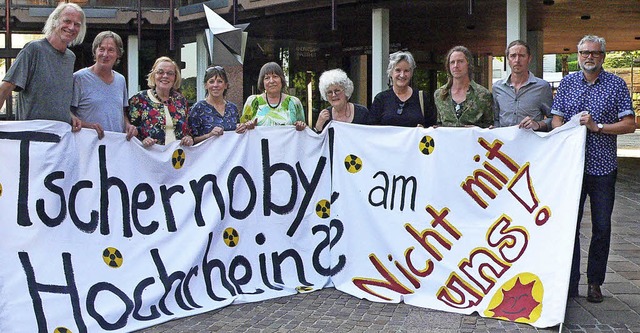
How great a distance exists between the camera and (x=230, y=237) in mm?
6508

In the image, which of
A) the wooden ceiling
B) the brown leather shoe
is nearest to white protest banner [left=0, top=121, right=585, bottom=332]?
the brown leather shoe

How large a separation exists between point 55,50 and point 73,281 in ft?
5.09

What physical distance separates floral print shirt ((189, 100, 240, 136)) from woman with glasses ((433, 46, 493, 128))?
1777 mm

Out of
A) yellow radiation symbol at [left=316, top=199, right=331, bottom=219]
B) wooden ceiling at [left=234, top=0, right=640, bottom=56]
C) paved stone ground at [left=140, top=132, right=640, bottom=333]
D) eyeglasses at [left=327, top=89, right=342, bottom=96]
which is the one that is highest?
wooden ceiling at [left=234, top=0, right=640, bottom=56]

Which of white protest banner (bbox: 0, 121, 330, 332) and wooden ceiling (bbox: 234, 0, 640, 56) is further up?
wooden ceiling (bbox: 234, 0, 640, 56)

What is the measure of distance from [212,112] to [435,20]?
16.7m

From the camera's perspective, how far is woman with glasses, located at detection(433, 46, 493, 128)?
6.27 metres

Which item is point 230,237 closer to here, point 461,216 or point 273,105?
point 273,105

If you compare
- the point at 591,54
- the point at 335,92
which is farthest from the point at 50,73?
the point at 591,54

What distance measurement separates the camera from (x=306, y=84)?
84.5 ft

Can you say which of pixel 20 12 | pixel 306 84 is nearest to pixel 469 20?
pixel 306 84

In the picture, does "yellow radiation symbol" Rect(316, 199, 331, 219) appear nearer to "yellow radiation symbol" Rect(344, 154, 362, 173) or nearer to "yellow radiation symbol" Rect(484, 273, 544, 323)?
"yellow radiation symbol" Rect(344, 154, 362, 173)

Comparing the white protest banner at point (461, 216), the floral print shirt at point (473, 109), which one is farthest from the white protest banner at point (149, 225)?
the floral print shirt at point (473, 109)

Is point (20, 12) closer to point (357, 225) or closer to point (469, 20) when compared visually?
point (469, 20)
